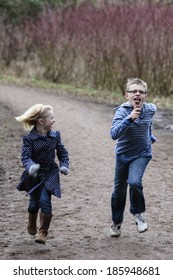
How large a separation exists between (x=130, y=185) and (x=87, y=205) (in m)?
1.42

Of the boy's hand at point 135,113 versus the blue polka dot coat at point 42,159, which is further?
the blue polka dot coat at point 42,159

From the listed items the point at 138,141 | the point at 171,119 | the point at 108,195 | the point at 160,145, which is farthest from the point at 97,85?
the point at 138,141

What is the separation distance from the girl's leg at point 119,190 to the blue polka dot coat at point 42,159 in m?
0.46

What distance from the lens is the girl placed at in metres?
5.20

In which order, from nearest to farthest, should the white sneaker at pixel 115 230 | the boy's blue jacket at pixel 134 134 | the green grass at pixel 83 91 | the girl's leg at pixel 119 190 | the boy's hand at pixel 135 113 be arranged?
1. the boy's hand at pixel 135 113
2. the boy's blue jacket at pixel 134 134
3. the girl's leg at pixel 119 190
4. the white sneaker at pixel 115 230
5. the green grass at pixel 83 91

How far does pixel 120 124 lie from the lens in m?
5.11

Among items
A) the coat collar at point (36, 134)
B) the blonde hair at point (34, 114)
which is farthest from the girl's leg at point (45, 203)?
the blonde hair at point (34, 114)

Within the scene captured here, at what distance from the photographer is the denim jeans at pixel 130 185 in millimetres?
5297

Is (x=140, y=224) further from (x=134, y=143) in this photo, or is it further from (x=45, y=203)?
A: (x=45, y=203)

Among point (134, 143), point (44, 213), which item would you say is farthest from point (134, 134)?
point (44, 213)

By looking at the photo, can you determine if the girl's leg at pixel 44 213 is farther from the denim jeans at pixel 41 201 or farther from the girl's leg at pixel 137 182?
the girl's leg at pixel 137 182

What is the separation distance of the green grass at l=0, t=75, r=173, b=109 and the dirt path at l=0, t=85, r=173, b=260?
3154 millimetres

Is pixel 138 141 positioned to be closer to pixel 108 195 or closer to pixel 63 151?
pixel 63 151
